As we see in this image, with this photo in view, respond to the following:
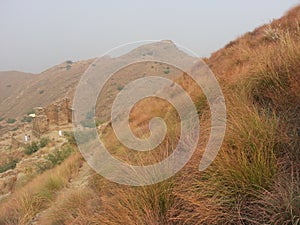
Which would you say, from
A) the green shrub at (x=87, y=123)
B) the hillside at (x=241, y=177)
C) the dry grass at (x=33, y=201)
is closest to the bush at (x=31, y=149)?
the green shrub at (x=87, y=123)

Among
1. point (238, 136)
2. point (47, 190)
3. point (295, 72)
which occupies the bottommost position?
point (47, 190)

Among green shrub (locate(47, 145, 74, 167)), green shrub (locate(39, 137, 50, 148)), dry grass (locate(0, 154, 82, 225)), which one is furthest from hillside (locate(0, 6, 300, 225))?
green shrub (locate(39, 137, 50, 148))

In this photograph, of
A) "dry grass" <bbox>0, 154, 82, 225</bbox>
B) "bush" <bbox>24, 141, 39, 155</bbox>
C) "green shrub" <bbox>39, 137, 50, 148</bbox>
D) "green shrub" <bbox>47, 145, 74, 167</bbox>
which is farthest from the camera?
"bush" <bbox>24, 141, 39, 155</bbox>

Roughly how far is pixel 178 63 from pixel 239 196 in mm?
15187

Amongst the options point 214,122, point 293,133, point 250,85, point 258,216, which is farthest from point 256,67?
point 258,216

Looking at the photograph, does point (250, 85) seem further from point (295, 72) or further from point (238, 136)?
point (238, 136)

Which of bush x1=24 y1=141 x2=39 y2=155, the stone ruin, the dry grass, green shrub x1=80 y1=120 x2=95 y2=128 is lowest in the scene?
the dry grass

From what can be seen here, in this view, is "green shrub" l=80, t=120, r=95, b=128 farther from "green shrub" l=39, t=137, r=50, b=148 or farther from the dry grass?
the dry grass

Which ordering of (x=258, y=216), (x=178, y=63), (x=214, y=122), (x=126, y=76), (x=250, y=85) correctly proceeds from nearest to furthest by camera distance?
1. (x=258, y=216)
2. (x=214, y=122)
3. (x=250, y=85)
4. (x=178, y=63)
5. (x=126, y=76)

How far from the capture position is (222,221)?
9.55 feet

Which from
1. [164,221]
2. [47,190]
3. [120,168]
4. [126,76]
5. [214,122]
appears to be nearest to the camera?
[164,221]

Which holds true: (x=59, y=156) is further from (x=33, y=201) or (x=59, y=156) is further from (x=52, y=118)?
(x=52, y=118)

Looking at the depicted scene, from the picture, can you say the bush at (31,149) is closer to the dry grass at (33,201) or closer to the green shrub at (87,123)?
the green shrub at (87,123)

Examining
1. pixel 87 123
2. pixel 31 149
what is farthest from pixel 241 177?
pixel 31 149
